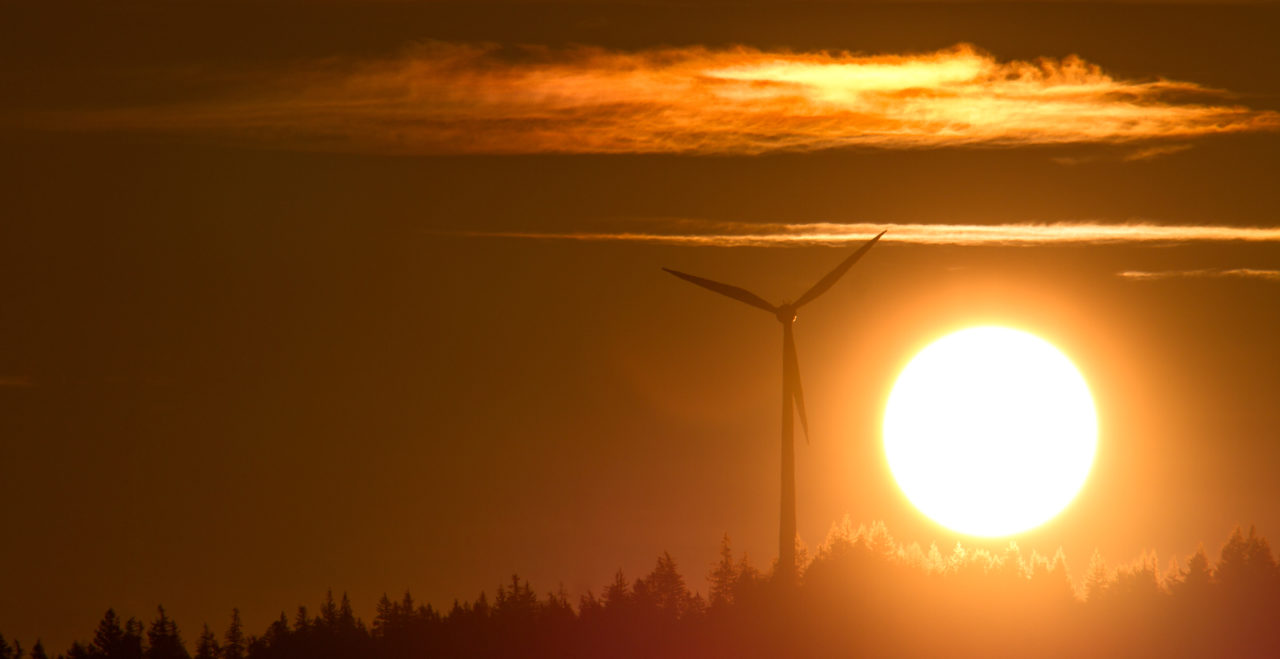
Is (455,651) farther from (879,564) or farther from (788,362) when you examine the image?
(788,362)

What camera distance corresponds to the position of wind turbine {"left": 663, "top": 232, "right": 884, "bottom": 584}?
9625 centimetres

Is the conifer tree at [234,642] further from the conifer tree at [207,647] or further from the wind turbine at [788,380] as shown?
the wind turbine at [788,380]

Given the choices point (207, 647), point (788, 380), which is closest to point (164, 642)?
point (207, 647)

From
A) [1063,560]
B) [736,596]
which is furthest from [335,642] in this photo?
[1063,560]

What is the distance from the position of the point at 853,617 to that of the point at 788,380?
58.0m

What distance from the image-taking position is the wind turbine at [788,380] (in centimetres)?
9625

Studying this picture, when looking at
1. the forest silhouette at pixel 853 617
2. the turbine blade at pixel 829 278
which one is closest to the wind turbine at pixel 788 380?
the turbine blade at pixel 829 278

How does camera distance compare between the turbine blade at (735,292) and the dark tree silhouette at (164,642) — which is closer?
the turbine blade at (735,292)

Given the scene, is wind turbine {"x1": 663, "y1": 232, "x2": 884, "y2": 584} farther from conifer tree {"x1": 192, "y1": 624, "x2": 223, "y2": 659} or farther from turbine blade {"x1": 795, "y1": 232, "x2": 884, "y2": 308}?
conifer tree {"x1": 192, "y1": 624, "x2": 223, "y2": 659}

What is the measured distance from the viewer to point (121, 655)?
163000mm

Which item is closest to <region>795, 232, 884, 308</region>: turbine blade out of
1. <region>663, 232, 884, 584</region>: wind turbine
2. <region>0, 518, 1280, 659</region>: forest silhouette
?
<region>663, 232, 884, 584</region>: wind turbine

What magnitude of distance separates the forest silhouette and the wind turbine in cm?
4522

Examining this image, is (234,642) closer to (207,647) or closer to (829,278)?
(207,647)

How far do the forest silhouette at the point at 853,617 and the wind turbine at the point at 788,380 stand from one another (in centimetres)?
4522
